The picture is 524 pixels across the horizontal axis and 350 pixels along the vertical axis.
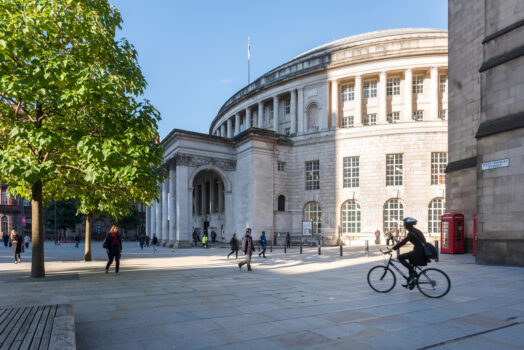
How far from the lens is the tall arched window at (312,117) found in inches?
1671

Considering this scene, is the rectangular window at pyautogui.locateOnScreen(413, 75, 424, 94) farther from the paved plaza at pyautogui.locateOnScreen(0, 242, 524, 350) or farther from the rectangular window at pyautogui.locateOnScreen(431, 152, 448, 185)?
the paved plaza at pyautogui.locateOnScreen(0, 242, 524, 350)

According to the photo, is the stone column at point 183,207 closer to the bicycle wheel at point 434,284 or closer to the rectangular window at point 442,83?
the rectangular window at point 442,83

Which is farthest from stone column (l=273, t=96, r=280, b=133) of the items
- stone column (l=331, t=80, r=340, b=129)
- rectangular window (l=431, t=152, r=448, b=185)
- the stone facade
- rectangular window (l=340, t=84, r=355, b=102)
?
the stone facade

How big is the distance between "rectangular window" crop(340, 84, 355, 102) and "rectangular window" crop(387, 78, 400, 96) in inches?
150

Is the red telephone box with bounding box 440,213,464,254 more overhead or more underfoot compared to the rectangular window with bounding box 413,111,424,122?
more underfoot

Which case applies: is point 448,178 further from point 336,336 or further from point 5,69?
point 5,69

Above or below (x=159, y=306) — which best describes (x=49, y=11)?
above

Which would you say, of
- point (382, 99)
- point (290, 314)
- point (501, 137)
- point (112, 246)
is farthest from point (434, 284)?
point (382, 99)

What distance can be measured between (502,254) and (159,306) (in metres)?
13.2

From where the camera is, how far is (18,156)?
10.6m

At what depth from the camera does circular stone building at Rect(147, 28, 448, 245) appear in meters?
35.4

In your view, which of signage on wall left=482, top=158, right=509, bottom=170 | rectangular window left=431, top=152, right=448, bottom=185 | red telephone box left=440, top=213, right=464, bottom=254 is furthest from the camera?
rectangular window left=431, top=152, right=448, bottom=185

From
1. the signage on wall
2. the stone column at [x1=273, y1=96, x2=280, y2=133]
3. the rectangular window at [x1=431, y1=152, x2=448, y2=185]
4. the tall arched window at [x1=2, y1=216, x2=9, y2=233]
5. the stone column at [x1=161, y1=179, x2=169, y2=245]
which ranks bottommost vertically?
the tall arched window at [x1=2, y1=216, x2=9, y2=233]

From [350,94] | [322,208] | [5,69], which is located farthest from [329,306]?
[350,94]
